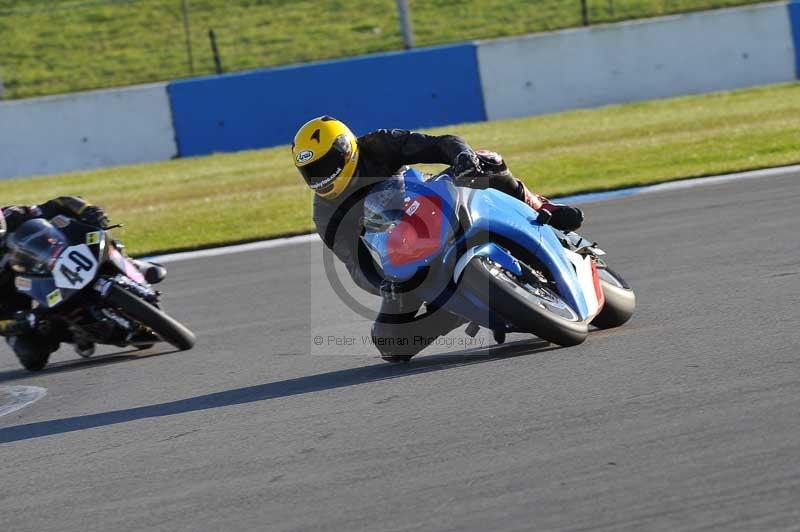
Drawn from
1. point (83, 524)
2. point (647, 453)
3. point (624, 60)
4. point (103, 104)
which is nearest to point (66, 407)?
point (83, 524)

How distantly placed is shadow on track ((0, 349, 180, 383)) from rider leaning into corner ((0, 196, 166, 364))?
0.12 metres

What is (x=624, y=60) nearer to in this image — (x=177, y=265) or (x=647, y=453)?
(x=177, y=265)

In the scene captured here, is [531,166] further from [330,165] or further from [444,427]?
[444,427]

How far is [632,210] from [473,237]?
18.6ft

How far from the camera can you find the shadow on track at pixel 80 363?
7879mm

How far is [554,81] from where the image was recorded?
68.1 ft

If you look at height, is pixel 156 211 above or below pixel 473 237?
below

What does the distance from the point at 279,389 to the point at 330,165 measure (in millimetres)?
1170

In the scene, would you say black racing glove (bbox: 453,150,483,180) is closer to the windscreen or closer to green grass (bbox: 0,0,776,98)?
the windscreen

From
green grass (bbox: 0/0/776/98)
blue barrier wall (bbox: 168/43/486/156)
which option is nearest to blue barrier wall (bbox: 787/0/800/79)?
green grass (bbox: 0/0/776/98)

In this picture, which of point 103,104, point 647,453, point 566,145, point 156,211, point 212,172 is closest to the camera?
point 647,453

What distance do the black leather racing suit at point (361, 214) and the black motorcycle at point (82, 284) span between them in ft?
5.03

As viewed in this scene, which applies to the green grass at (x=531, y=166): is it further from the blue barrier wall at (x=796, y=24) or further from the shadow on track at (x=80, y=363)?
the shadow on track at (x=80, y=363)

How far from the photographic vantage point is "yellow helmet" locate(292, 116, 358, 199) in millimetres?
6281
